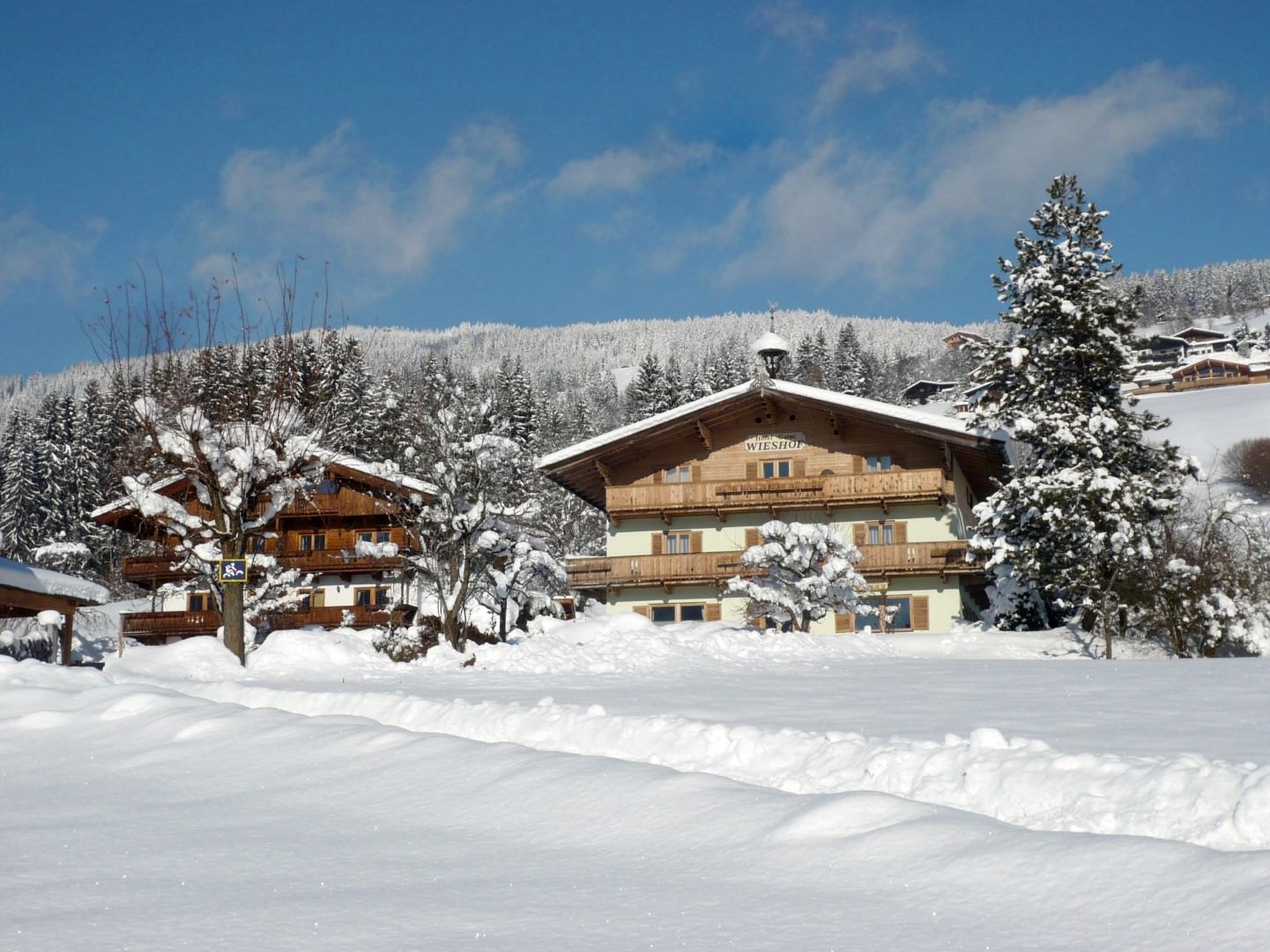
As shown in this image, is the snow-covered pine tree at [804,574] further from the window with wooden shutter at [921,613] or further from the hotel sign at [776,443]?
the hotel sign at [776,443]

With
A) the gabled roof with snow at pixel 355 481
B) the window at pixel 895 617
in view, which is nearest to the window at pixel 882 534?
the window at pixel 895 617

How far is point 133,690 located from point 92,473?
207ft

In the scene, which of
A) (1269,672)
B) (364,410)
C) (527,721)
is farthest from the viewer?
(364,410)

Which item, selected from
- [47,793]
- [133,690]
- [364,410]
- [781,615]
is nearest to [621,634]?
[781,615]

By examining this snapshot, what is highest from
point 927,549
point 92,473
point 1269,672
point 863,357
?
point 863,357

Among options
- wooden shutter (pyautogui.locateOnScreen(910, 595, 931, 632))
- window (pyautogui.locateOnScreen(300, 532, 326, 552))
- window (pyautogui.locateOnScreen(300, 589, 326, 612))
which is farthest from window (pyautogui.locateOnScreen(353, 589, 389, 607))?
wooden shutter (pyautogui.locateOnScreen(910, 595, 931, 632))

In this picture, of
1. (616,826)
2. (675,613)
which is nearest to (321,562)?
(675,613)

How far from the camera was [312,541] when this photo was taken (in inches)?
1901

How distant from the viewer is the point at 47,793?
26.1 feet

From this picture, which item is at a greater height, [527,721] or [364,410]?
[364,410]

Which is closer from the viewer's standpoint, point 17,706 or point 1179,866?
point 1179,866

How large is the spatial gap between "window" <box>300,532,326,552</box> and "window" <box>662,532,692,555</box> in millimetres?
15177

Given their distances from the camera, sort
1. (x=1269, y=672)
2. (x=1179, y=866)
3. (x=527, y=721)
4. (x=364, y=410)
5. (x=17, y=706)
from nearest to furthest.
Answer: (x=1179, y=866)
(x=527, y=721)
(x=17, y=706)
(x=1269, y=672)
(x=364, y=410)

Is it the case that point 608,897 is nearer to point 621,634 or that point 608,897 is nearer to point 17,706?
point 17,706
